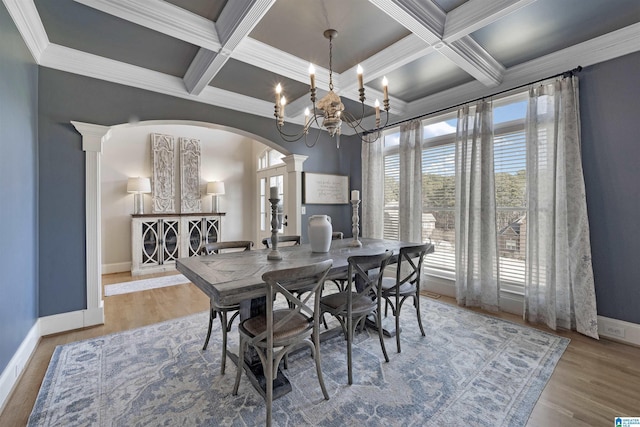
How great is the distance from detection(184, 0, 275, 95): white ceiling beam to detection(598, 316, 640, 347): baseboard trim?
12.3ft

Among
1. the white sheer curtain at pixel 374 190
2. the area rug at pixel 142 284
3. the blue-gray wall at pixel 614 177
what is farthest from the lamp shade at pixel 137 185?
the blue-gray wall at pixel 614 177

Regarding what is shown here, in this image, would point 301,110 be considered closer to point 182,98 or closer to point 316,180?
point 316,180

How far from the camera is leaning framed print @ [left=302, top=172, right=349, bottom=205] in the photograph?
14.2ft

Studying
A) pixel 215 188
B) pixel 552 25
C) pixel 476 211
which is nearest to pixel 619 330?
pixel 476 211

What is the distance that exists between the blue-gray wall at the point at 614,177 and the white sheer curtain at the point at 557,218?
141 mm

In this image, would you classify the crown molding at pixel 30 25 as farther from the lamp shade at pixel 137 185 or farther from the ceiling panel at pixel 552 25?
the ceiling panel at pixel 552 25

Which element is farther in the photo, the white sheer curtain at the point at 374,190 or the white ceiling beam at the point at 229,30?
the white sheer curtain at the point at 374,190

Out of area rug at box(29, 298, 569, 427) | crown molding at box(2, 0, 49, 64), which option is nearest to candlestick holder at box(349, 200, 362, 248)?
area rug at box(29, 298, 569, 427)

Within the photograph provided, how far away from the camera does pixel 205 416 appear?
155cm

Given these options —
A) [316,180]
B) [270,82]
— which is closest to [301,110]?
[270,82]

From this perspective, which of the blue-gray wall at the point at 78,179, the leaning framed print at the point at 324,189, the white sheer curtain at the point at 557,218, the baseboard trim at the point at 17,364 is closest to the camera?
the baseboard trim at the point at 17,364

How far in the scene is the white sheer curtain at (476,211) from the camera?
9.97ft

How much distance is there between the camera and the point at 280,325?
158 cm

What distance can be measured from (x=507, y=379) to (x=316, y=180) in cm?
333
